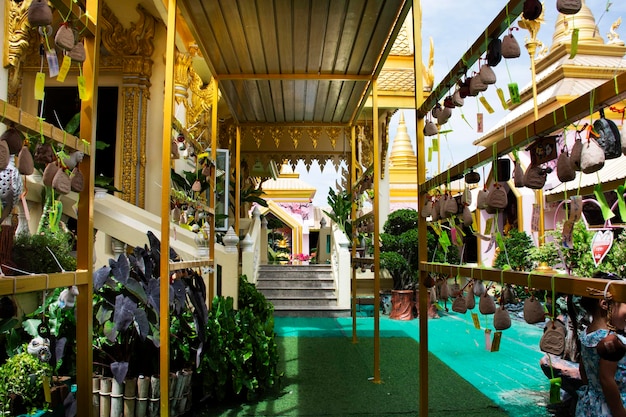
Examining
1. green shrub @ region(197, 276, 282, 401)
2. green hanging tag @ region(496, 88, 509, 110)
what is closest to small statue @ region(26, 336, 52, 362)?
green shrub @ region(197, 276, 282, 401)

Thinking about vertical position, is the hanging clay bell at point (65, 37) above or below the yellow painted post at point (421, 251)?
above

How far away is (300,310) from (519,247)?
4.37m

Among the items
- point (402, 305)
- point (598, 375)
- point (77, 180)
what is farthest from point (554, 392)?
point (402, 305)

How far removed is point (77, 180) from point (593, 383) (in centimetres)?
246

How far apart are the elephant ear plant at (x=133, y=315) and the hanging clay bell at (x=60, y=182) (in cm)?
163

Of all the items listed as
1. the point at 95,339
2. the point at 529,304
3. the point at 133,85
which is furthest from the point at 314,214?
the point at 529,304

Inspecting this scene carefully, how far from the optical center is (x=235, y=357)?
12.8 ft

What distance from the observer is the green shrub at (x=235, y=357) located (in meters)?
3.80

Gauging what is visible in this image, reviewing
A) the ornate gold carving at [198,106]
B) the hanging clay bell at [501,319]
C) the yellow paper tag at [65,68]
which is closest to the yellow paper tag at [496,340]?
the hanging clay bell at [501,319]

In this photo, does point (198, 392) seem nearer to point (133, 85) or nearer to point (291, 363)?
point (291, 363)

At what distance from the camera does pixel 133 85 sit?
303 inches

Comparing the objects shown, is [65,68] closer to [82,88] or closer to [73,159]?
[82,88]

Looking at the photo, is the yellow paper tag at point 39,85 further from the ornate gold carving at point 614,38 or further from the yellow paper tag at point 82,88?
the ornate gold carving at point 614,38

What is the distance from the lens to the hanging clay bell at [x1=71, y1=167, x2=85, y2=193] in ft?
6.42
